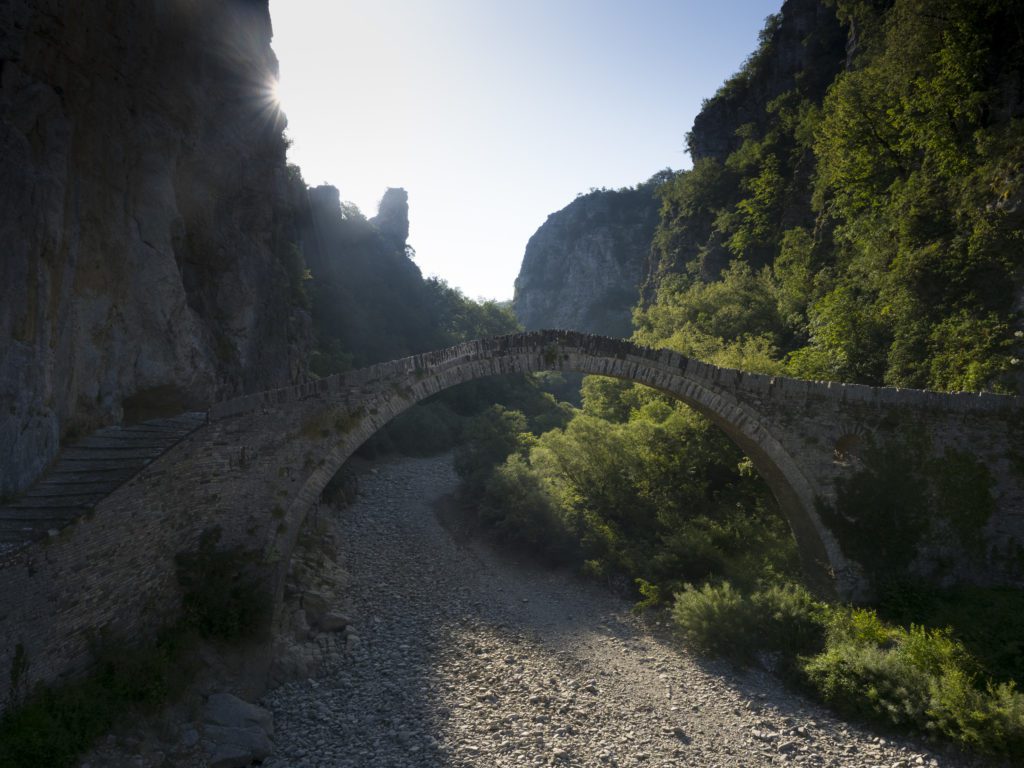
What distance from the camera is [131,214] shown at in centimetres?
928

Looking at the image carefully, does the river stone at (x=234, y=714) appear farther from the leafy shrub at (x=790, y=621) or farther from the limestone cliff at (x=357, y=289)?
the limestone cliff at (x=357, y=289)

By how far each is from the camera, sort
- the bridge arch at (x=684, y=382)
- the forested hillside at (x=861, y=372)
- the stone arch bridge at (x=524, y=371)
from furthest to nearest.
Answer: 1. the bridge arch at (x=684, y=382)
2. the forested hillside at (x=861, y=372)
3. the stone arch bridge at (x=524, y=371)

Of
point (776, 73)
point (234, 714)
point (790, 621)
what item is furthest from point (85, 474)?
point (776, 73)

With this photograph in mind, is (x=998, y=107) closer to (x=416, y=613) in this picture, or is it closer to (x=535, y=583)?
(x=535, y=583)

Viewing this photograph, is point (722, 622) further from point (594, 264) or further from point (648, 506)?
point (594, 264)

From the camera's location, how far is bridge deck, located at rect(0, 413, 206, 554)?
619cm

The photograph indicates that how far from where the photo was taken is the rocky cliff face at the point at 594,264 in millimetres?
62844

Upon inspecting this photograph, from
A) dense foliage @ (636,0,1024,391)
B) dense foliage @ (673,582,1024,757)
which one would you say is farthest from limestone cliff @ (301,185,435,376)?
dense foliage @ (673,582,1024,757)

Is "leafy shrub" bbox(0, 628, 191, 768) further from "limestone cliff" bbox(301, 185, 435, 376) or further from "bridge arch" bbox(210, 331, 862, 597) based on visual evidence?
"limestone cliff" bbox(301, 185, 435, 376)

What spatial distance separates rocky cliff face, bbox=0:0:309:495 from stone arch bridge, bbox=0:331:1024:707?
1.72m

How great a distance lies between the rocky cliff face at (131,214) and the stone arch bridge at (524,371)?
5.63 feet

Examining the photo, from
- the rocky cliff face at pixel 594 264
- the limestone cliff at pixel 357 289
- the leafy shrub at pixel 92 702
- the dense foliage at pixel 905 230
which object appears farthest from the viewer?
the rocky cliff face at pixel 594 264

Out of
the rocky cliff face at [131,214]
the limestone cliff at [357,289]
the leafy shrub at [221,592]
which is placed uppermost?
the limestone cliff at [357,289]

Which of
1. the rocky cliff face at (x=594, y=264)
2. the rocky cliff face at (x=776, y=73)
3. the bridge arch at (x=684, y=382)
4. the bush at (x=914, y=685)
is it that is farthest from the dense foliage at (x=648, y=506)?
the rocky cliff face at (x=594, y=264)
